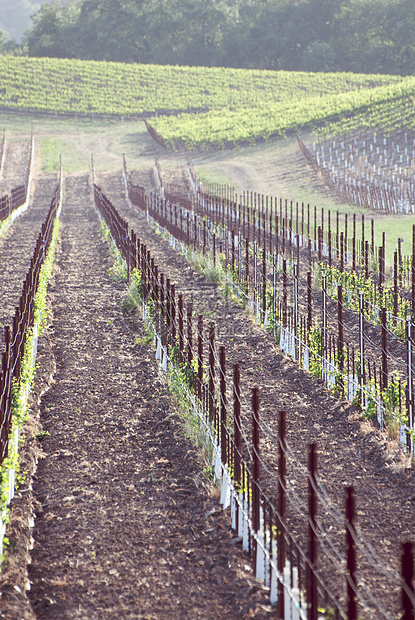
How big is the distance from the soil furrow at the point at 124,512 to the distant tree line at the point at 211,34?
319 ft

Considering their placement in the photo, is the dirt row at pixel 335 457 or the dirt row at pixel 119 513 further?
the dirt row at pixel 335 457

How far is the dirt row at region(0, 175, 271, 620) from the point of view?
5184 millimetres

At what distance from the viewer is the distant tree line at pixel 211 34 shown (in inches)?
3939

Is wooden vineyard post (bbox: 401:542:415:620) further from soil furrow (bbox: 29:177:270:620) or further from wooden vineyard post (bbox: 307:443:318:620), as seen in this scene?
soil furrow (bbox: 29:177:270:620)

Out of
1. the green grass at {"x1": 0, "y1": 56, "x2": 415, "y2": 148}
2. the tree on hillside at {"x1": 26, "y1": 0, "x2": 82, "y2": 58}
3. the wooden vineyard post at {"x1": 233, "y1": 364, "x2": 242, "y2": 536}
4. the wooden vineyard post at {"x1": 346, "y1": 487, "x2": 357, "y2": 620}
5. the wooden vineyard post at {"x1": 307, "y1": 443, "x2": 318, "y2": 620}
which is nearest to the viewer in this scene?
the wooden vineyard post at {"x1": 346, "y1": 487, "x2": 357, "y2": 620}

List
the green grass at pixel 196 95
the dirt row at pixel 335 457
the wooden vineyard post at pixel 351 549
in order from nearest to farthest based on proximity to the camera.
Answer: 1. the wooden vineyard post at pixel 351 549
2. the dirt row at pixel 335 457
3. the green grass at pixel 196 95

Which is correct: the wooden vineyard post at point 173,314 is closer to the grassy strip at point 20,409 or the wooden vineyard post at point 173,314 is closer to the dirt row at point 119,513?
the dirt row at point 119,513

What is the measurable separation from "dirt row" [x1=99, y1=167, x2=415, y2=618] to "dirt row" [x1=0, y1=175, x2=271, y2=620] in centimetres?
75

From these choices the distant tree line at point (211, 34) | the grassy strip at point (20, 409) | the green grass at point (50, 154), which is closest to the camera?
the grassy strip at point (20, 409)

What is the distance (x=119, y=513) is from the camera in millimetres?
6402

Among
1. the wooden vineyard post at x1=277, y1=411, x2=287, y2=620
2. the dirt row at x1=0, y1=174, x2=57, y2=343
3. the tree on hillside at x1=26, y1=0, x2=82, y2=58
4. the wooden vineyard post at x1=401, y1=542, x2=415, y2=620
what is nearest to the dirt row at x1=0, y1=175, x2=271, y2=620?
the wooden vineyard post at x1=277, y1=411, x2=287, y2=620

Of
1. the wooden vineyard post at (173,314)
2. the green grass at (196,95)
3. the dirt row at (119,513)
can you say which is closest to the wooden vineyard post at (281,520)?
the dirt row at (119,513)

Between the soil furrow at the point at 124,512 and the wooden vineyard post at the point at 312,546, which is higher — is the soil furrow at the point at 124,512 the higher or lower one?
the lower one

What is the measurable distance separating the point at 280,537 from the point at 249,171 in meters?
44.0
